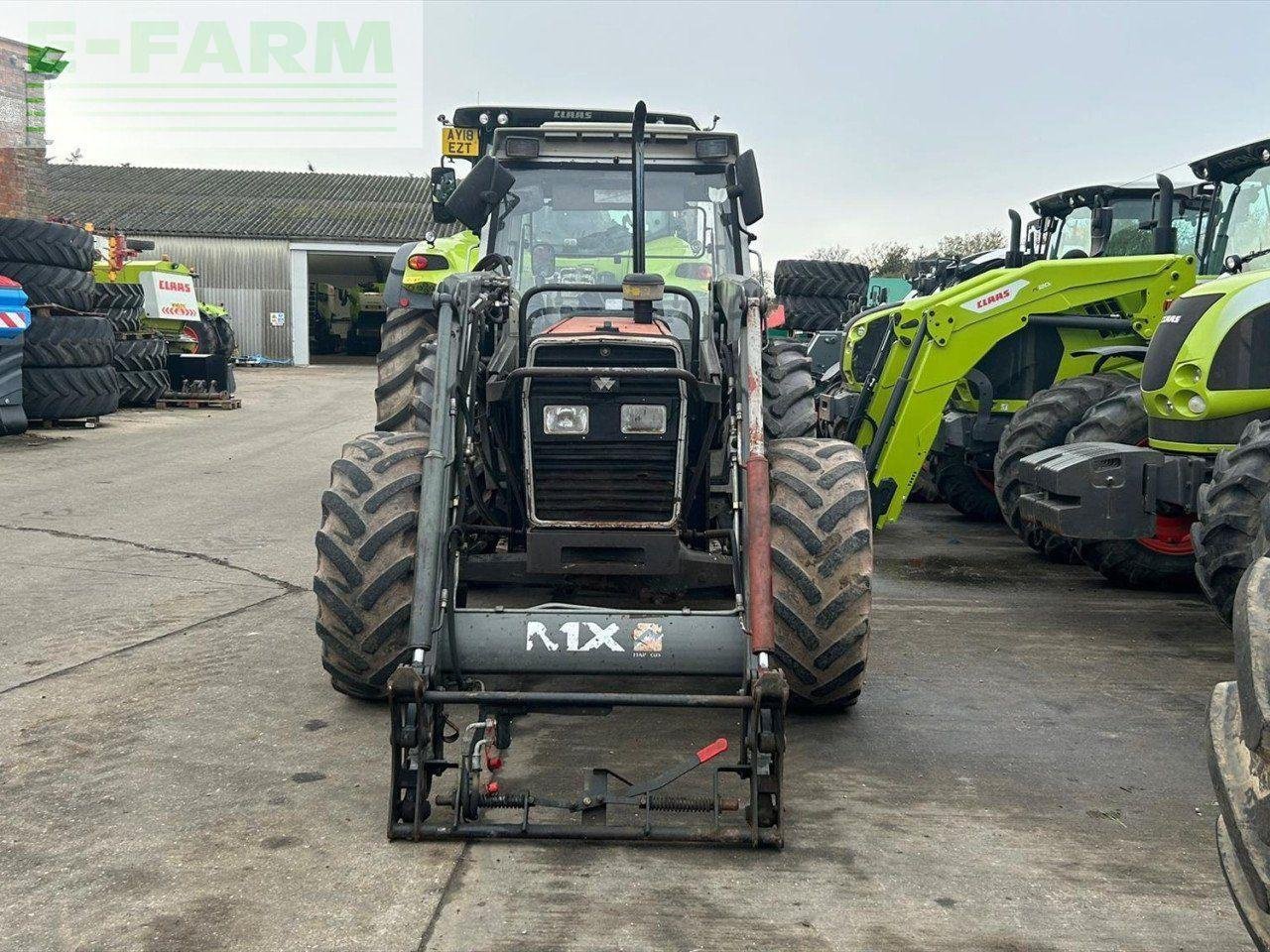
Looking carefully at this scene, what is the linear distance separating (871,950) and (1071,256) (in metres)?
8.65

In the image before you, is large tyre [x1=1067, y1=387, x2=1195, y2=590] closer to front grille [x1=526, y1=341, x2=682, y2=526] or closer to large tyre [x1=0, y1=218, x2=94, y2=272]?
front grille [x1=526, y1=341, x2=682, y2=526]

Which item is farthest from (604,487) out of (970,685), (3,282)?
(3,282)

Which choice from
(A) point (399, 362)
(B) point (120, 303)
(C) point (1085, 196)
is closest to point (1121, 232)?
(C) point (1085, 196)

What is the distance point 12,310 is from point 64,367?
140cm

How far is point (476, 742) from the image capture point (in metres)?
4.24

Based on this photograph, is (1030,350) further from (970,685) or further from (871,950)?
(871,950)

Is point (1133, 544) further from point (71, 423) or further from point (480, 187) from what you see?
point (71, 423)

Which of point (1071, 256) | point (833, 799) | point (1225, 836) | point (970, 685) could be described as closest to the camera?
point (1225, 836)

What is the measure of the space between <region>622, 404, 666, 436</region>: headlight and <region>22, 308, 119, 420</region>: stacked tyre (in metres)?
12.5

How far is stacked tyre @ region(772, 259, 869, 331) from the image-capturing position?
18469mm

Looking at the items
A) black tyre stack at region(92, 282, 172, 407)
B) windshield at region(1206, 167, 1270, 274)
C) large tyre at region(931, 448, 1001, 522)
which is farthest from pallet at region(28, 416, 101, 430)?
windshield at region(1206, 167, 1270, 274)

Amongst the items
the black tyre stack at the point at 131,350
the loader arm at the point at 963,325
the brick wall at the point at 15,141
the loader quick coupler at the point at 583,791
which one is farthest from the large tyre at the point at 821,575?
the brick wall at the point at 15,141

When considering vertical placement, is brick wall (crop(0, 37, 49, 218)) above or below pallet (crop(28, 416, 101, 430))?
above

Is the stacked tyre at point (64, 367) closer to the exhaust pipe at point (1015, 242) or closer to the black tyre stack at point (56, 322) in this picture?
the black tyre stack at point (56, 322)
